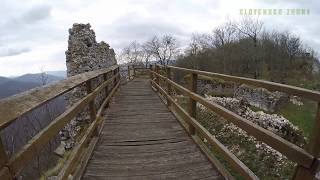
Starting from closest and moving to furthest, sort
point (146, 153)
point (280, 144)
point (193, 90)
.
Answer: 1. point (280, 144)
2. point (146, 153)
3. point (193, 90)

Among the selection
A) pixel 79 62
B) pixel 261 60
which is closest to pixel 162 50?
pixel 261 60

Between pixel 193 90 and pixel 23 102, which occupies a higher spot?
pixel 23 102

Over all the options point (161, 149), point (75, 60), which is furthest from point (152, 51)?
point (161, 149)

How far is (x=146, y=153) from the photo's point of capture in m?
4.68

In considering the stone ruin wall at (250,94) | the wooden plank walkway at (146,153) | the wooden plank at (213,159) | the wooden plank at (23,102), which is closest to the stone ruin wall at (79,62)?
the wooden plank walkway at (146,153)

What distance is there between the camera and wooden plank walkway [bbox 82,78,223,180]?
3.88 m

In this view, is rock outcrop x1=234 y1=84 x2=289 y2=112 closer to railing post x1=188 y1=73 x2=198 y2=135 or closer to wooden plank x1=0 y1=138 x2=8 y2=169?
railing post x1=188 y1=73 x2=198 y2=135

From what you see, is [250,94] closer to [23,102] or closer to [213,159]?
[213,159]

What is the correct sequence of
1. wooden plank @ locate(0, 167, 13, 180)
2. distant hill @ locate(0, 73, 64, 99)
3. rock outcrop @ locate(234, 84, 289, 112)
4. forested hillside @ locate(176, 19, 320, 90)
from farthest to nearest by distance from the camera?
forested hillside @ locate(176, 19, 320, 90), rock outcrop @ locate(234, 84, 289, 112), distant hill @ locate(0, 73, 64, 99), wooden plank @ locate(0, 167, 13, 180)

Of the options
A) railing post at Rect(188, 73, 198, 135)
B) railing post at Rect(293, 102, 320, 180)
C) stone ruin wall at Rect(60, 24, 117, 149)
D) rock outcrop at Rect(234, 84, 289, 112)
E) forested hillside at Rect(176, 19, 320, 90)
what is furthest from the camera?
forested hillside at Rect(176, 19, 320, 90)

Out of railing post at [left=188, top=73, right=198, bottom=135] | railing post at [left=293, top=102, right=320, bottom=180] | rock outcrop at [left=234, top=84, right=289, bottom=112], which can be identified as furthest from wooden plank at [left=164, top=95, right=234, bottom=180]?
rock outcrop at [left=234, top=84, right=289, bottom=112]

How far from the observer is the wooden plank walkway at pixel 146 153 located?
12.7 ft

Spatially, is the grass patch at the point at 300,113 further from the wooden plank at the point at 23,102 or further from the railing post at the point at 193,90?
the wooden plank at the point at 23,102

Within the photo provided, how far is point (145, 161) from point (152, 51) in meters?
64.0
